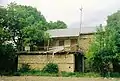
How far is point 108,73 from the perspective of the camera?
121 feet

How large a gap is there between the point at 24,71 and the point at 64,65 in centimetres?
524

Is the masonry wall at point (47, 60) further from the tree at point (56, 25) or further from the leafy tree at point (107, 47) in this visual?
the tree at point (56, 25)

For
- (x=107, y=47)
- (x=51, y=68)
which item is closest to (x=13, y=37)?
(x=51, y=68)

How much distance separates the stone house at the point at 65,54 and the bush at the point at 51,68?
31.6 inches

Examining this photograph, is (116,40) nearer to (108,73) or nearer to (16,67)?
(108,73)

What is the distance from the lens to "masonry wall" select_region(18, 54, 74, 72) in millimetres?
40031

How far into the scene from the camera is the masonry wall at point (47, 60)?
40.0m

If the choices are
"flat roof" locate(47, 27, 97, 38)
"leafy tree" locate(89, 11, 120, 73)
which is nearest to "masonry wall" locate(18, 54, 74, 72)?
"leafy tree" locate(89, 11, 120, 73)

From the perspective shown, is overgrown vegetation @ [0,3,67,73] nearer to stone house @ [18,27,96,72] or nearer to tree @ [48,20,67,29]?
stone house @ [18,27,96,72]

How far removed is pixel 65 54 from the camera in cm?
4038

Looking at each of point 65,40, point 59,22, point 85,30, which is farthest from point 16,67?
point 59,22

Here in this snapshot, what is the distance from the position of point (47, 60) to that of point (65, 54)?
2632 millimetres

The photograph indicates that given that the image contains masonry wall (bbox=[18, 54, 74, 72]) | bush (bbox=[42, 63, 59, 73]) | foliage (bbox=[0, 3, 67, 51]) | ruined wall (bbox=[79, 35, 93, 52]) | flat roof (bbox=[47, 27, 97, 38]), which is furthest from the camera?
flat roof (bbox=[47, 27, 97, 38])

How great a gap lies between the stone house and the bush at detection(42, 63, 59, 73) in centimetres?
80
